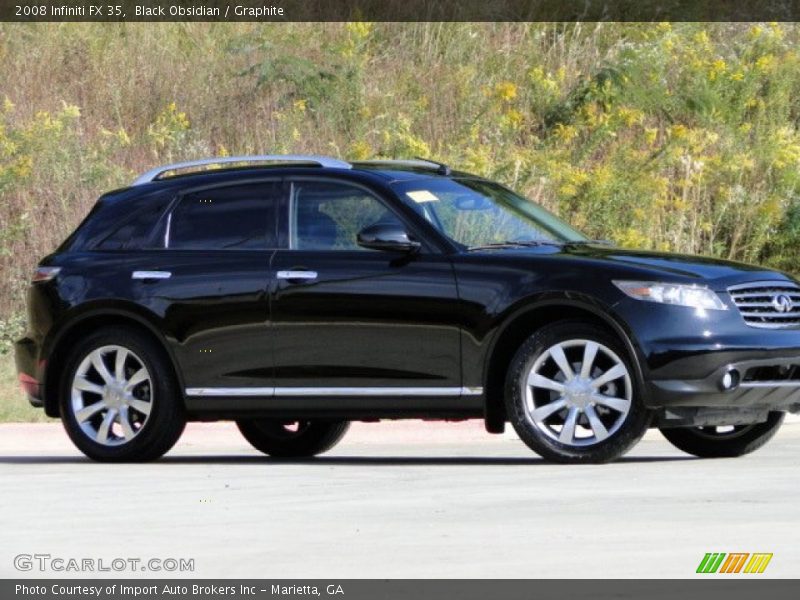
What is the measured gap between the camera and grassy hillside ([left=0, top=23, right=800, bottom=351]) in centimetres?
2192

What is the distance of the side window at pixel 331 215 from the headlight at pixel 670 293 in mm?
1544

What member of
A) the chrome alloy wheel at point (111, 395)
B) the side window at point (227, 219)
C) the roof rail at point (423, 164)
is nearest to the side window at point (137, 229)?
the side window at point (227, 219)

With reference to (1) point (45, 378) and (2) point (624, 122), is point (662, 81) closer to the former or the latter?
(2) point (624, 122)

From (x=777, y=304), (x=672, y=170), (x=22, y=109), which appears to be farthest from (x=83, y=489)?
(x=22, y=109)

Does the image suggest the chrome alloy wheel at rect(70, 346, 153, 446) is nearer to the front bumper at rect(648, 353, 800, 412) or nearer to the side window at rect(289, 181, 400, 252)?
the side window at rect(289, 181, 400, 252)

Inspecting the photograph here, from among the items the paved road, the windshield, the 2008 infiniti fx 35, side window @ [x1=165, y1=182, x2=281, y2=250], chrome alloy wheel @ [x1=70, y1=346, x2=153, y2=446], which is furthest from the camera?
chrome alloy wheel @ [x1=70, y1=346, x2=153, y2=446]

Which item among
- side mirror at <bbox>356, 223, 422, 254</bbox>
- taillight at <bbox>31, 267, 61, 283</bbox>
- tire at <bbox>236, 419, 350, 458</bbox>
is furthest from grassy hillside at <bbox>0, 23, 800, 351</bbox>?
side mirror at <bbox>356, 223, 422, 254</bbox>

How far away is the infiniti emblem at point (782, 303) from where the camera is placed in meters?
12.0

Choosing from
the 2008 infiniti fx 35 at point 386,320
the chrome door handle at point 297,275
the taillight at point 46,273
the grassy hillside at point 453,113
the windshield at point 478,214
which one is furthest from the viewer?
the grassy hillside at point 453,113

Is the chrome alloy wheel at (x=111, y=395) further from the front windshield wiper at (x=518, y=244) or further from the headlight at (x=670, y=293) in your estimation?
the headlight at (x=670, y=293)

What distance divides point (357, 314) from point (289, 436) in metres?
1.99

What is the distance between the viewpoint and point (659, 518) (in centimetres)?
938

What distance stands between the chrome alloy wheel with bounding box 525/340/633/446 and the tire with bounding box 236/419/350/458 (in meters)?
2.36

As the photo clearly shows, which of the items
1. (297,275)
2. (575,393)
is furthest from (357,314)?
(575,393)
